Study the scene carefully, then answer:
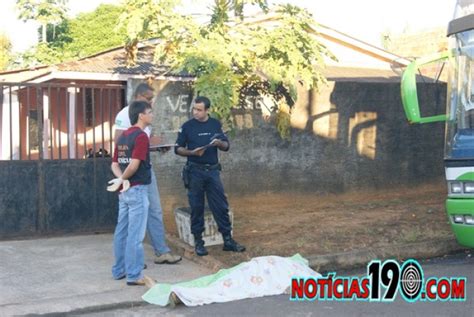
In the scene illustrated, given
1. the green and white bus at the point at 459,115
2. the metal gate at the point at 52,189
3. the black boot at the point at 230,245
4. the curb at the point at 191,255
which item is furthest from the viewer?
the metal gate at the point at 52,189

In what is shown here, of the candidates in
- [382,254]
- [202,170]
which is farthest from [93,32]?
[382,254]

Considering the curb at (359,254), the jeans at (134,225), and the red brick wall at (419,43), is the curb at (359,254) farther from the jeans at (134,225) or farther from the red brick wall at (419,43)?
the red brick wall at (419,43)

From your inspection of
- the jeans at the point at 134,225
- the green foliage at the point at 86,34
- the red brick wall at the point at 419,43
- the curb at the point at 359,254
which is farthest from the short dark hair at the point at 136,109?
the green foliage at the point at 86,34

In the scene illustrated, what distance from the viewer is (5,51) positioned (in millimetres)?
32562

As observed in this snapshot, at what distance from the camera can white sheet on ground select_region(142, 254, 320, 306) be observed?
5621 millimetres

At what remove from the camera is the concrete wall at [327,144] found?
9.23m

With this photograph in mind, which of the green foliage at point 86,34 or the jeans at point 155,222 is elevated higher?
the green foliage at point 86,34

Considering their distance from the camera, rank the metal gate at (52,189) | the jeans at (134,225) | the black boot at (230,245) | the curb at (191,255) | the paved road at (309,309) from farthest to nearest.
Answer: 1. the metal gate at (52,189)
2. the black boot at (230,245)
3. the curb at (191,255)
4. the jeans at (134,225)
5. the paved road at (309,309)

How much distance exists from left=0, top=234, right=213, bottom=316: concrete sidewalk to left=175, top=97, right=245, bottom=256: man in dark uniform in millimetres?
511

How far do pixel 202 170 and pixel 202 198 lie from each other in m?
0.33

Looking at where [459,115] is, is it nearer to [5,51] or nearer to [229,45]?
[229,45]

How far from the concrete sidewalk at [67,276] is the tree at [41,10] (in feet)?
61.2

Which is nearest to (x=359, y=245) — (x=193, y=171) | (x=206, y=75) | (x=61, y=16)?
(x=193, y=171)

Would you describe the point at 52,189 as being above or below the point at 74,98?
below
